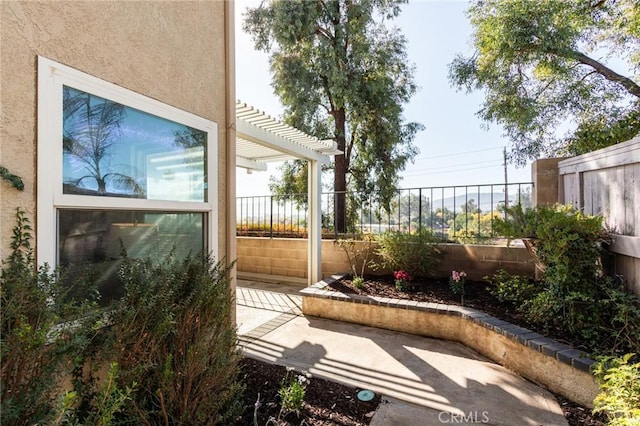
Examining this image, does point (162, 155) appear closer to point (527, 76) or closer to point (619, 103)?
point (527, 76)

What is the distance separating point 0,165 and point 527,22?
27.1 ft

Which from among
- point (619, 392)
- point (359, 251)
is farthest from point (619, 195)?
point (359, 251)

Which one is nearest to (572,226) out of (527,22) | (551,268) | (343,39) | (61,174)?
(551,268)

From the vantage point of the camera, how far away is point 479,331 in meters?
3.50

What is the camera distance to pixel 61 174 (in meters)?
1.82

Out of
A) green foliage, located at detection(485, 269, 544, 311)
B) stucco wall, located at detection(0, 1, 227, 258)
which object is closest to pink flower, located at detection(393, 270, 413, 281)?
green foliage, located at detection(485, 269, 544, 311)

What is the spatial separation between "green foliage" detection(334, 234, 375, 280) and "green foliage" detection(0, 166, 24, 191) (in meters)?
4.92

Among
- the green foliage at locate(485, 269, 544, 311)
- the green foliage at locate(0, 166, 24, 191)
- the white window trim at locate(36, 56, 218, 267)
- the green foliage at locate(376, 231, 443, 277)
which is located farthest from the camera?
the green foliage at locate(376, 231, 443, 277)

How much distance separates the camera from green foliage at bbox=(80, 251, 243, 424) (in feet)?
5.74

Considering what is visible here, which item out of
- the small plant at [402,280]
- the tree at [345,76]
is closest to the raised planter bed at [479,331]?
the small plant at [402,280]

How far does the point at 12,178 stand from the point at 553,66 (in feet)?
29.2

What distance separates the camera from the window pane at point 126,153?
75.1 inches

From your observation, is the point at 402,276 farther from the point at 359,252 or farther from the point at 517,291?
the point at 517,291

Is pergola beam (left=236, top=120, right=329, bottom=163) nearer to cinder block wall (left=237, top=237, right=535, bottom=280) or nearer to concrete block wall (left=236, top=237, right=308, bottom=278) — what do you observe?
cinder block wall (left=237, top=237, right=535, bottom=280)
